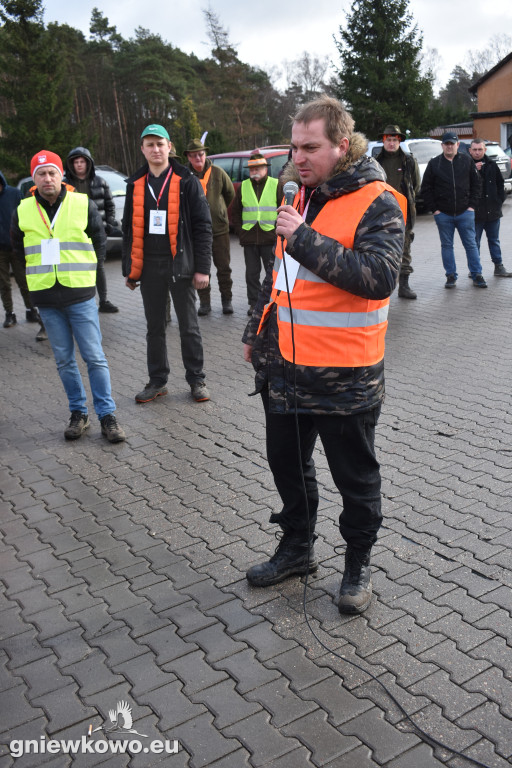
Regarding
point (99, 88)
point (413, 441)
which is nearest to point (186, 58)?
point (99, 88)

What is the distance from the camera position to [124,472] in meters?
5.32

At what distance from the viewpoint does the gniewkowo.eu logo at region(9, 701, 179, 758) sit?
278cm

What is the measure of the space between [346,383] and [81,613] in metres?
1.64

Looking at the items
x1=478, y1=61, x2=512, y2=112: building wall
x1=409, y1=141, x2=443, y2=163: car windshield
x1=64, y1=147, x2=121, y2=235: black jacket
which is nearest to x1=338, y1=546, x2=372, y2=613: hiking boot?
x1=64, y1=147, x2=121, y2=235: black jacket

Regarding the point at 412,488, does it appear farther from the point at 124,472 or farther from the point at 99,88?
the point at 99,88

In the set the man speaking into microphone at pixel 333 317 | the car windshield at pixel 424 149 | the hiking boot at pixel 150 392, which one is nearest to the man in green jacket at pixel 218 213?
the hiking boot at pixel 150 392

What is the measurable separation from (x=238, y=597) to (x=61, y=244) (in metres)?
3.12

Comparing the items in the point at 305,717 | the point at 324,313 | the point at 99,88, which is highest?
the point at 99,88

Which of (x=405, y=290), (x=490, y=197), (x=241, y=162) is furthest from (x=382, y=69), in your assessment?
(x=405, y=290)

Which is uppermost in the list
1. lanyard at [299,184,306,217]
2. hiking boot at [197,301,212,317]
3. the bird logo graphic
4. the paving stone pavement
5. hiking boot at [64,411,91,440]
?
lanyard at [299,184,306,217]

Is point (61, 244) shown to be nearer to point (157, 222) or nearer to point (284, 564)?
point (157, 222)

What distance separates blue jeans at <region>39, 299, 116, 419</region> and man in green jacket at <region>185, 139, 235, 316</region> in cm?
398

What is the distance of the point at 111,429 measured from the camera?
5.84m

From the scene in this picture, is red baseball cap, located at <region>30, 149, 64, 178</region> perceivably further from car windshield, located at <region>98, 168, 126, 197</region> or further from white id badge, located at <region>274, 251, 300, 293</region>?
car windshield, located at <region>98, 168, 126, 197</region>
